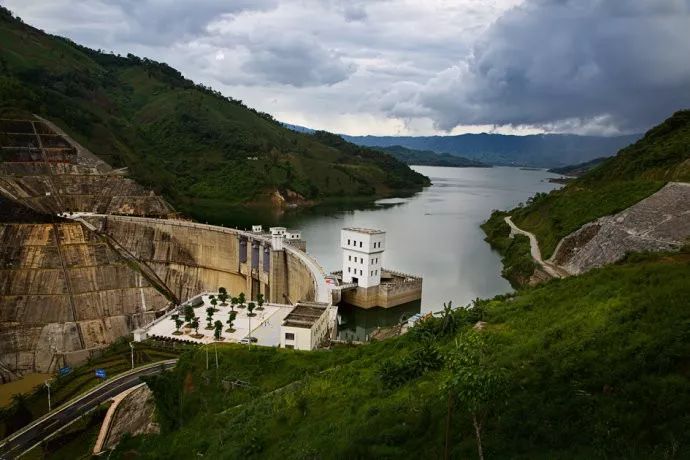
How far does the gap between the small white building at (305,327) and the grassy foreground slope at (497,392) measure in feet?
28.1

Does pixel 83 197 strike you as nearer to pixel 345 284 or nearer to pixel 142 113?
pixel 345 284

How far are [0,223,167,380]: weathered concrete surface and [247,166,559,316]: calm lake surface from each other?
21.3 meters

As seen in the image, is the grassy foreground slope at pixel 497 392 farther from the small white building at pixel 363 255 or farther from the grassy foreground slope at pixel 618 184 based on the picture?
the grassy foreground slope at pixel 618 184

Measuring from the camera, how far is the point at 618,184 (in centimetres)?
6028

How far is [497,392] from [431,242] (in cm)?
6720

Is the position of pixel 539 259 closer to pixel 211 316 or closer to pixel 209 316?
pixel 211 316

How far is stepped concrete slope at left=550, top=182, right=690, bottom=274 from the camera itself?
42.8m

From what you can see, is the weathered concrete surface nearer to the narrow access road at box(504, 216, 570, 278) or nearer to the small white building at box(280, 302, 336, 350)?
the small white building at box(280, 302, 336, 350)

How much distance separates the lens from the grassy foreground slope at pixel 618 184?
54.7m

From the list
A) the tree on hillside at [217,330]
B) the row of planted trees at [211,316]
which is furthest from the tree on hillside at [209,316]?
the tree on hillside at [217,330]

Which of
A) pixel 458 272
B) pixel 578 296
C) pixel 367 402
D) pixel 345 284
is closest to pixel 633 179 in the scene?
pixel 458 272

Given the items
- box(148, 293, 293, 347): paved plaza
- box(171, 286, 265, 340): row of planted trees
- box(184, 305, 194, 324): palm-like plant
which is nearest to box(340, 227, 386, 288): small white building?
box(148, 293, 293, 347): paved plaza

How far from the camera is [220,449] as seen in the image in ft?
53.9

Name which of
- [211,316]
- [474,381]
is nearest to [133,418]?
[211,316]
